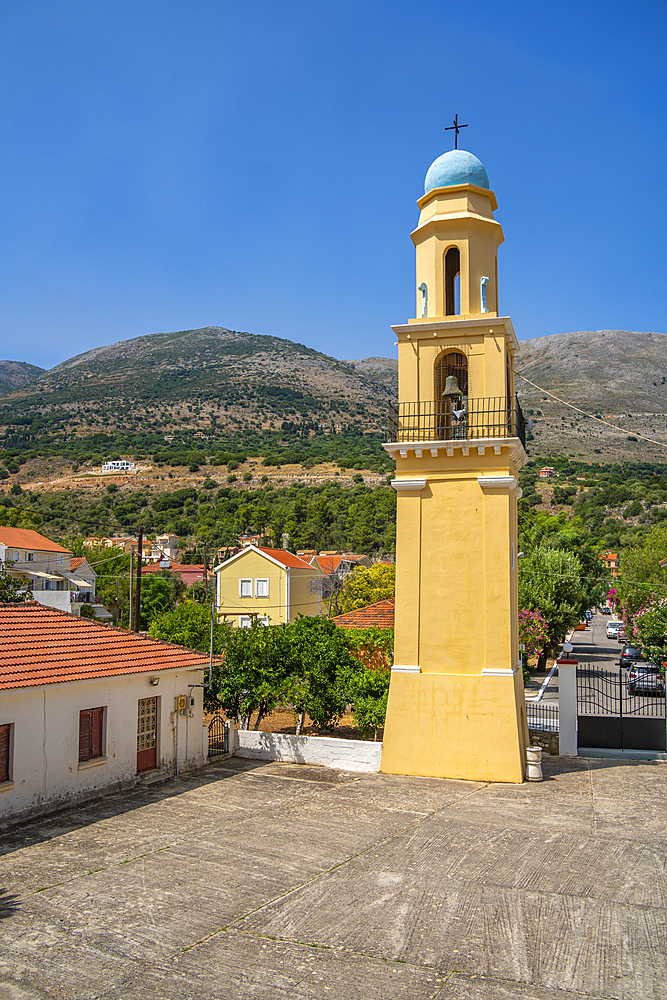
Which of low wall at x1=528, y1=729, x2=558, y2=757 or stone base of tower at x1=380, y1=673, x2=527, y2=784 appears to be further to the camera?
low wall at x1=528, y1=729, x2=558, y2=757

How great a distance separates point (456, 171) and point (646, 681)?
53.4ft

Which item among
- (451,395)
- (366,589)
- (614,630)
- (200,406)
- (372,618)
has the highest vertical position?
(200,406)

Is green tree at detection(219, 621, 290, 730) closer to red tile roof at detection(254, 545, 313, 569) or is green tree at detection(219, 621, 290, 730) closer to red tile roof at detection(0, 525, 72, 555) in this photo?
red tile roof at detection(254, 545, 313, 569)

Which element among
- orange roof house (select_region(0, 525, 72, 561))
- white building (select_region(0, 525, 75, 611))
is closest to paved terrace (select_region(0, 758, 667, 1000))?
white building (select_region(0, 525, 75, 611))

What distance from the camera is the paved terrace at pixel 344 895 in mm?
6883

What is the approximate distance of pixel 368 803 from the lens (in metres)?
13.1

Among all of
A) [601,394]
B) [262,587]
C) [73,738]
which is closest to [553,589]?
[262,587]

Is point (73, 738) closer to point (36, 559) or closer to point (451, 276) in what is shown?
point (451, 276)

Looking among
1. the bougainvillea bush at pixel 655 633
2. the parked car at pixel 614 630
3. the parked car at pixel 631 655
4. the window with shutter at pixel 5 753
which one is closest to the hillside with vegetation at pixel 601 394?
the parked car at pixel 614 630

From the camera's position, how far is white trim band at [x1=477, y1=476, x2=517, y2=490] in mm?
14664

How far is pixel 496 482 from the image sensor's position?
48.6ft

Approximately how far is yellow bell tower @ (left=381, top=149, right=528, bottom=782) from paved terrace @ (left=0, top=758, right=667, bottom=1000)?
110cm

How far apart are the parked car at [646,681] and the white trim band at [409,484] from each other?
7.51 m

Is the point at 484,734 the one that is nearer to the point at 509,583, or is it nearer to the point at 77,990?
the point at 509,583
